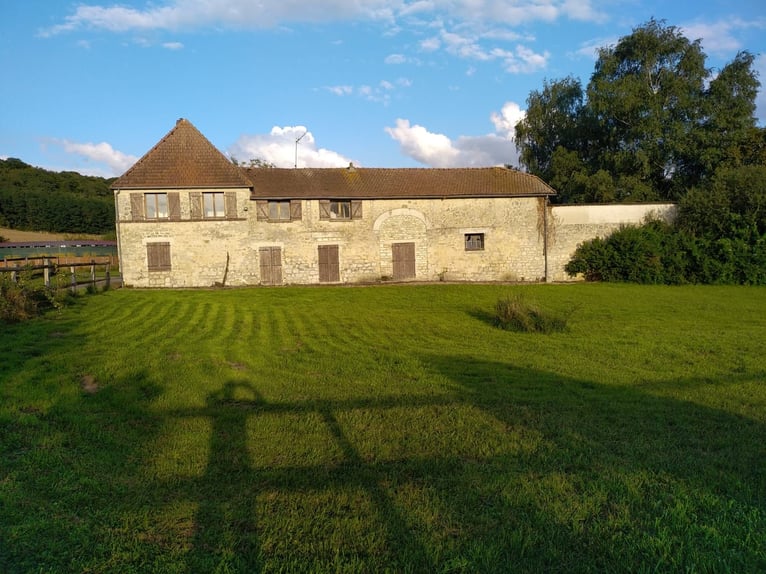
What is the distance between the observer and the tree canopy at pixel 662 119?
31.7 m

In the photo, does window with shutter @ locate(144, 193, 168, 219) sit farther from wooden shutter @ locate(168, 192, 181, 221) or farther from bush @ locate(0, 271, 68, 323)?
bush @ locate(0, 271, 68, 323)

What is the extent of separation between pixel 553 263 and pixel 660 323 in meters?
14.6

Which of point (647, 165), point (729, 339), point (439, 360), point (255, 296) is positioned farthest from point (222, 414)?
point (647, 165)

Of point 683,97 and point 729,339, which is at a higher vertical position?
point 683,97

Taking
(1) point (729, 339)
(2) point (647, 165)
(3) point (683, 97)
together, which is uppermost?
(3) point (683, 97)

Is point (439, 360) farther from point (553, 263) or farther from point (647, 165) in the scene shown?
point (647, 165)

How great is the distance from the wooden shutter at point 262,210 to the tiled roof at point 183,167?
1004 mm

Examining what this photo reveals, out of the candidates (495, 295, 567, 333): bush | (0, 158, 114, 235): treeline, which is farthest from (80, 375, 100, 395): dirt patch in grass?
(0, 158, 114, 235): treeline

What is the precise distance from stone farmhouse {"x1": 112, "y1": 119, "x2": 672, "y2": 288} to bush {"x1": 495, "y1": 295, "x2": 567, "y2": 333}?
47.5 feet

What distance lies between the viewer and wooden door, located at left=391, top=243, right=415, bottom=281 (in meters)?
26.4

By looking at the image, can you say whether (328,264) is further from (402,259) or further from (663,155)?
(663,155)

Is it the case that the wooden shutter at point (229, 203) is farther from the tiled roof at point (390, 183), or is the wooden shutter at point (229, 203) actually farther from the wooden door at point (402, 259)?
the wooden door at point (402, 259)

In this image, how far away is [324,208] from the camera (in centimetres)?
2578

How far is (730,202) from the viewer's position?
81.2ft
